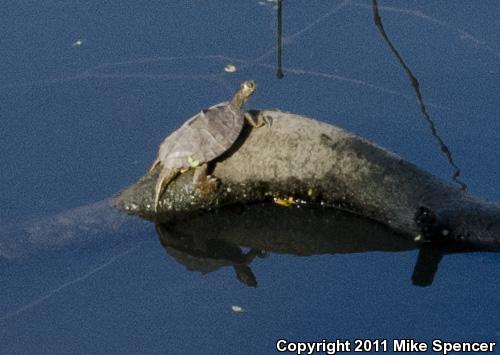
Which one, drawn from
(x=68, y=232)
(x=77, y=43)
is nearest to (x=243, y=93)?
(x=68, y=232)

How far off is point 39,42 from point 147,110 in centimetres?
113

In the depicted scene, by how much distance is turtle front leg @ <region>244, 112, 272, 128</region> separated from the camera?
5.51 metres

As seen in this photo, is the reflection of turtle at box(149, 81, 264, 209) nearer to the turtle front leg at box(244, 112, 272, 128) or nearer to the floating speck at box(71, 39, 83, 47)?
the turtle front leg at box(244, 112, 272, 128)

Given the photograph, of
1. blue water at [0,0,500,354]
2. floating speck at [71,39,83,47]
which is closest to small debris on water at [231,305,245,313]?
blue water at [0,0,500,354]

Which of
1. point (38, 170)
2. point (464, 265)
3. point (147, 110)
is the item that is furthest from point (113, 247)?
point (464, 265)

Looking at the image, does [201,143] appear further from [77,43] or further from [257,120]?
[77,43]

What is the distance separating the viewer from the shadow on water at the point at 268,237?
5.45 metres

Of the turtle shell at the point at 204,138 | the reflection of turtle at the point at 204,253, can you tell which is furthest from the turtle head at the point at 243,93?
the reflection of turtle at the point at 204,253

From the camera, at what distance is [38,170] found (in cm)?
606

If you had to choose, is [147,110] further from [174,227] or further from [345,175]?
[345,175]

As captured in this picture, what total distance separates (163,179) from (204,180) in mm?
212

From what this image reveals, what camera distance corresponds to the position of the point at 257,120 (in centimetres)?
553

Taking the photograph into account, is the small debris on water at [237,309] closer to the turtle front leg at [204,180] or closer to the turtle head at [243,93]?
the turtle front leg at [204,180]

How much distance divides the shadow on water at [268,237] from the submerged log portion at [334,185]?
0.05 meters
